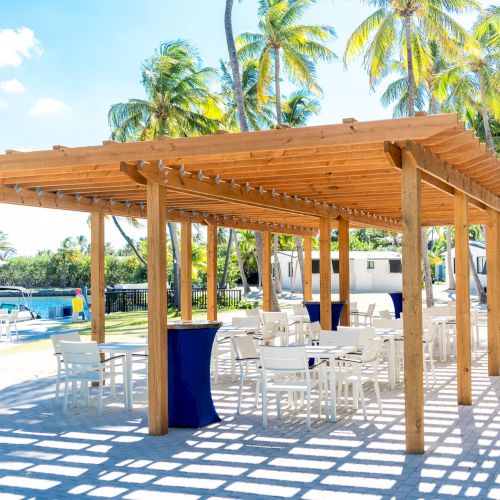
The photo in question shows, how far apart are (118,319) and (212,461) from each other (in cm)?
1870

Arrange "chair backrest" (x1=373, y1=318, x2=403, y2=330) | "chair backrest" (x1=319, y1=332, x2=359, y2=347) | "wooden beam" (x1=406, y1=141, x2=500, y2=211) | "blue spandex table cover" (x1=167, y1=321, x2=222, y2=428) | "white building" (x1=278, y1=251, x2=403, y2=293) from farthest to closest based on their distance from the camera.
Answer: "white building" (x1=278, y1=251, x2=403, y2=293)
"chair backrest" (x1=373, y1=318, x2=403, y2=330)
"chair backrest" (x1=319, y1=332, x2=359, y2=347)
"blue spandex table cover" (x1=167, y1=321, x2=222, y2=428)
"wooden beam" (x1=406, y1=141, x2=500, y2=211)

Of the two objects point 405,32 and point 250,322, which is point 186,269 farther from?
point 405,32

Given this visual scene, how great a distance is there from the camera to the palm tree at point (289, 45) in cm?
2261

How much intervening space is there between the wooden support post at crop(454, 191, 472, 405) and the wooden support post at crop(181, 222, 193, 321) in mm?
5624

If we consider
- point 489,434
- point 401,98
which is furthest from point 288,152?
point 401,98

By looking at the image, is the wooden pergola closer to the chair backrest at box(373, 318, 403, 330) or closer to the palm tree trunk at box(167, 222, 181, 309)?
the chair backrest at box(373, 318, 403, 330)

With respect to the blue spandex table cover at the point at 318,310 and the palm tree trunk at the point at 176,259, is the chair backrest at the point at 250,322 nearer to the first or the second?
the blue spandex table cover at the point at 318,310

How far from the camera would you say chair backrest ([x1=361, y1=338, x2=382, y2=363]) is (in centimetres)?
793

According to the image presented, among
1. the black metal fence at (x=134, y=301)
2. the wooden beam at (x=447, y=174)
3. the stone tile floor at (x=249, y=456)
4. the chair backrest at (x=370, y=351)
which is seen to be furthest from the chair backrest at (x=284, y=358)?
the black metal fence at (x=134, y=301)

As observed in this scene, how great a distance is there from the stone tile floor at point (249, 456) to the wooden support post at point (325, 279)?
13.1 feet

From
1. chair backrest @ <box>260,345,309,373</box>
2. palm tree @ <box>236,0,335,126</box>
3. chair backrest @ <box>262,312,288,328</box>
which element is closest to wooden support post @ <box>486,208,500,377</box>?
chair backrest @ <box>262,312,288,328</box>

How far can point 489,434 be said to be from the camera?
6965 mm

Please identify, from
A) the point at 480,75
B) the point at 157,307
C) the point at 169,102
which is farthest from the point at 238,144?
the point at 169,102

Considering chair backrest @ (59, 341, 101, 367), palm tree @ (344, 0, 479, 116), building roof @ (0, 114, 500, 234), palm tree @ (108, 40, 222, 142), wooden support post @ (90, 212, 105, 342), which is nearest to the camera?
building roof @ (0, 114, 500, 234)
